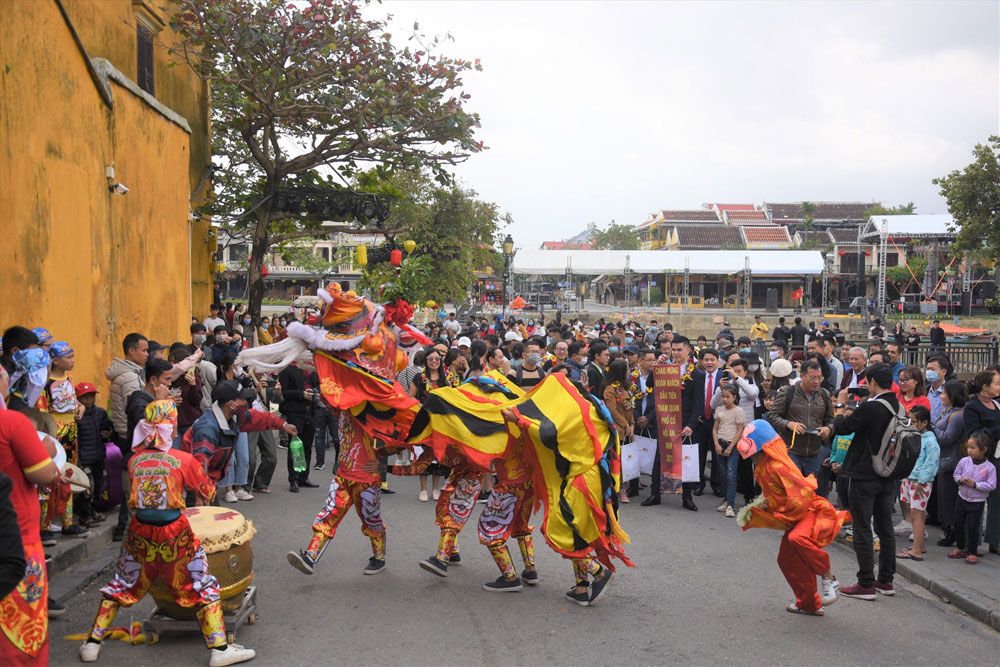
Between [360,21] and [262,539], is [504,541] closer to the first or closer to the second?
[262,539]

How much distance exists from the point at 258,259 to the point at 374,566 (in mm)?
11801

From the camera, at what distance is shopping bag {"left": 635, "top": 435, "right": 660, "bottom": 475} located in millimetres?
9992

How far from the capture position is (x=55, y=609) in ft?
18.5

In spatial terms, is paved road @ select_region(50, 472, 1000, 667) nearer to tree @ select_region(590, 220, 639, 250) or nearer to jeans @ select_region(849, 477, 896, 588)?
jeans @ select_region(849, 477, 896, 588)

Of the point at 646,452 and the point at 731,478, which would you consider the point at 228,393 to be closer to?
the point at 646,452

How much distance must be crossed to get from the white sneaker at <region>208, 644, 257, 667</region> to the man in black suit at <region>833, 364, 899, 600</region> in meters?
4.52

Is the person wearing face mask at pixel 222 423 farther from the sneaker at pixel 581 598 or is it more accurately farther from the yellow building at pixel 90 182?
the sneaker at pixel 581 598

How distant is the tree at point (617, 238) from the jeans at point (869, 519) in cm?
6568

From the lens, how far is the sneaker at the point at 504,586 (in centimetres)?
636

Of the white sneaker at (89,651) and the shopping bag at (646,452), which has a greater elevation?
the shopping bag at (646,452)

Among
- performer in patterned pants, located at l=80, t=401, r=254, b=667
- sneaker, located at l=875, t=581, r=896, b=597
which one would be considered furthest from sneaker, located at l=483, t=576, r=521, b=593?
sneaker, located at l=875, t=581, r=896, b=597

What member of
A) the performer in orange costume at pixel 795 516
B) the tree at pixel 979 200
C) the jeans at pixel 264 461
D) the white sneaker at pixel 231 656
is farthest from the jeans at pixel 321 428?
the tree at pixel 979 200

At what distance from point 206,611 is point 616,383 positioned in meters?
5.63

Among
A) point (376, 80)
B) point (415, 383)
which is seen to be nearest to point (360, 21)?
point (376, 80)
